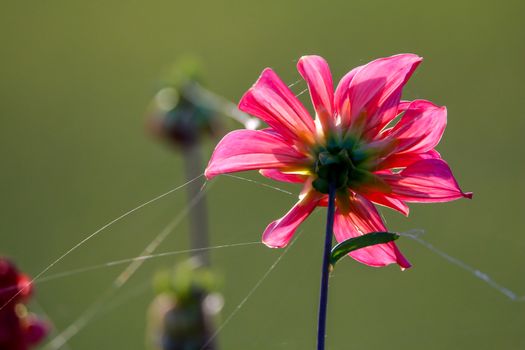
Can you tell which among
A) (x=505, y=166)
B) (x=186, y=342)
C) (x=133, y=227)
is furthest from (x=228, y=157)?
(x=133, y=227)

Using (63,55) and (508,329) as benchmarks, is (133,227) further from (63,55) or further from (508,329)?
(508,329)

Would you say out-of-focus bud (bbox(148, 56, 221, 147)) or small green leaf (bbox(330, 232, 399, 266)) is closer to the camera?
small green leaf (bbox(330, 232, 399, 266))

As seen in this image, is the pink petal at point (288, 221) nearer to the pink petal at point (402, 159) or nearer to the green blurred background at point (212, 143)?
the pink petal at point (402, 159)

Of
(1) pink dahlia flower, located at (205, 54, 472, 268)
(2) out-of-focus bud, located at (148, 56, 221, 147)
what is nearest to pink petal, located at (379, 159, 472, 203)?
(1) pink dahlia flower, located at (205, 54, 472, 268)

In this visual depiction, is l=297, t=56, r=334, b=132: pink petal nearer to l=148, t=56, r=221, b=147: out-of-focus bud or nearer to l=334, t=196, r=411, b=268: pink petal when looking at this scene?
Answer: l=334, t=196, r=411, b=268: pink petal

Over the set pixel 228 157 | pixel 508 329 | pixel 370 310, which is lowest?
pixel 370 310

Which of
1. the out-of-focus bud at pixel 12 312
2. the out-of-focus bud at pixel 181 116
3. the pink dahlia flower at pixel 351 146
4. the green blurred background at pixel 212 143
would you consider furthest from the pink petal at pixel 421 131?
the out-of-focus bud at pixel 181 116
